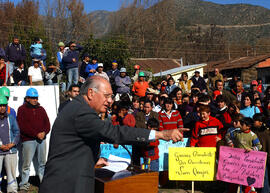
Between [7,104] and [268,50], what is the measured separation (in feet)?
196

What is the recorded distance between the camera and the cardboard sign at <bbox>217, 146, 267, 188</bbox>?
649cm

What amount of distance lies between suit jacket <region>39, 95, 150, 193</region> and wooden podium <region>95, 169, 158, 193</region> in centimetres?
16

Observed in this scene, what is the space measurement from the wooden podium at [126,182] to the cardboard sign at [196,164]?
405cm

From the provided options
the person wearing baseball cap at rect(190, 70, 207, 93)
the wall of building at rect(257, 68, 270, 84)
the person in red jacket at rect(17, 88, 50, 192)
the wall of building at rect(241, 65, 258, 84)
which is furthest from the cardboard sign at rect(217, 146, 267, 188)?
the wall of building at rect(241, 65, 258, 84)

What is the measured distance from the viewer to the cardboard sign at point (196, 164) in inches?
277

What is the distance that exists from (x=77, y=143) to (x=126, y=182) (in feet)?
1.90

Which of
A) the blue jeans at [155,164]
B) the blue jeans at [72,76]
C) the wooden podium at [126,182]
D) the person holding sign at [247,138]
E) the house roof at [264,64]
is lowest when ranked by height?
the blue jeans at [155,164]

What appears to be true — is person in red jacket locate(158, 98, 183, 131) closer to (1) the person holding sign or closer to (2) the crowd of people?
(2) the crowd of people

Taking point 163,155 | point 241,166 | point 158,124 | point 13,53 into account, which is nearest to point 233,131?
point 241,166

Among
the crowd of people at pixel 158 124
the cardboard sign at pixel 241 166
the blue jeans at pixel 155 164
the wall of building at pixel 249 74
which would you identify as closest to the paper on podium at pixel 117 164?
the crowd of people at pixel 158 124

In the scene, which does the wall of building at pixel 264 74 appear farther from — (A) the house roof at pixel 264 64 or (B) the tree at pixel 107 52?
(B) the tree at pixel 107 52

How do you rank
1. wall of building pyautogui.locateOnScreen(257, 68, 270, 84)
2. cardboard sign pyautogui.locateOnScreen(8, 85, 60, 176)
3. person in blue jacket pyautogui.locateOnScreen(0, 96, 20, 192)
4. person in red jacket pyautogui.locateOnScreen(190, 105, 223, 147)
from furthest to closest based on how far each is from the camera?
wall of building pyautogui.locateOnScreen(257, 68, 270, 84), cardboard sign pyautogui.locateOnScreen(8, 85, 60, 176), person in red jacket pyautogui.locateOnScreen(190, 105, 223, 147), person in blue jacket pyautogui.locateOnScreen(0, 96, 20, 192)

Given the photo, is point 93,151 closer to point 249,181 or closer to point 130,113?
point 249,181

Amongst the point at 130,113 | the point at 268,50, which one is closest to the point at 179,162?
the point at 130,113
